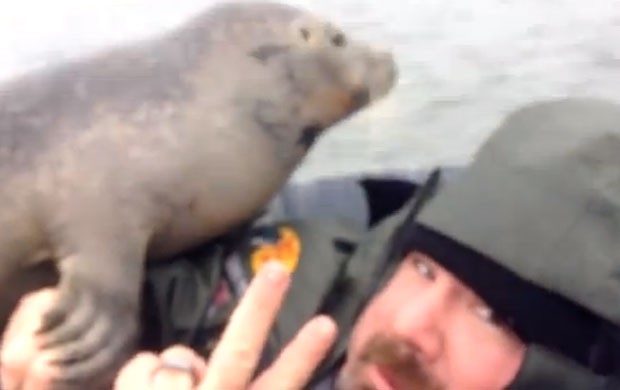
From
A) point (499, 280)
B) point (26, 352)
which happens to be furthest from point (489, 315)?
point (26, 352)

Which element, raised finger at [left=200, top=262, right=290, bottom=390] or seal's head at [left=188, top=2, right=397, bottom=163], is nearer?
raised finger at [left=200, top=262, right=290, bottom=390]

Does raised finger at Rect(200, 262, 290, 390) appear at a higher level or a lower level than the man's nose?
higher

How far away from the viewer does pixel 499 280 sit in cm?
84

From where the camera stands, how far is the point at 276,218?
3.23ft

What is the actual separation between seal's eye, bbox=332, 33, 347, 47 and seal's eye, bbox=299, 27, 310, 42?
0.02m

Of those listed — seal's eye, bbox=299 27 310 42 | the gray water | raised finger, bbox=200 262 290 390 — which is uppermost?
seal's eye, bbox=299 27 310 42

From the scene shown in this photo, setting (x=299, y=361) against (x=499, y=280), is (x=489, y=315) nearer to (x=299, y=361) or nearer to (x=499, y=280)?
(x=499, y=280)

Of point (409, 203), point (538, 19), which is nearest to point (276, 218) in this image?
point (409, 203)

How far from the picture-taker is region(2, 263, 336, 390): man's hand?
699mm

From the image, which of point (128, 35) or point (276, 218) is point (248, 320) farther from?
point (128, 35)

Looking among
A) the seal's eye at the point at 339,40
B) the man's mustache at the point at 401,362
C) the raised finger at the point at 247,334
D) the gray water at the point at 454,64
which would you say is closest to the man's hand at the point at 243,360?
the raised finger at the point at 247,334

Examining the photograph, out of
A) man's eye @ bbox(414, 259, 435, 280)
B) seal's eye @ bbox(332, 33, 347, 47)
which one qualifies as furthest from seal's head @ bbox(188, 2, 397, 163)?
man's eye @ bbox(414, 259, 435, 280)

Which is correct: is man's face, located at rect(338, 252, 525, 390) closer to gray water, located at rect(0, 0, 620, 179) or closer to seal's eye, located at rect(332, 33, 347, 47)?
seal's eye, located at rect(332, 33, 347, 47)

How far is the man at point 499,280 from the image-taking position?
32.2 inches
